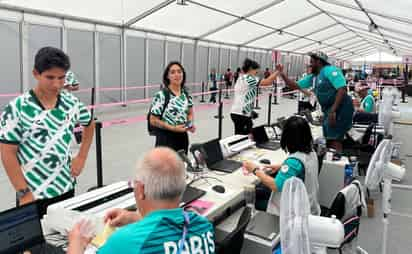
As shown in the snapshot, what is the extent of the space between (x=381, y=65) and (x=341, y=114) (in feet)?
95.9

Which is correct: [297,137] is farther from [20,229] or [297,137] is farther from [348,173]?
[20,229]

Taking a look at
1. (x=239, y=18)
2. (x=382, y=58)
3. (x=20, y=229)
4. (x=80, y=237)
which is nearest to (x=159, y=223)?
(x=80, y=237)

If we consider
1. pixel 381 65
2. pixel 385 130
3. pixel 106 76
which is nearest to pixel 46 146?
pixel 385 130

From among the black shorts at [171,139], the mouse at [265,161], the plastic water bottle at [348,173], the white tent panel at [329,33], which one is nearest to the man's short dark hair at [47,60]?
the black shorts at [171,139]

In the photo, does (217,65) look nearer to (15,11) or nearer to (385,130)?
(15,11)

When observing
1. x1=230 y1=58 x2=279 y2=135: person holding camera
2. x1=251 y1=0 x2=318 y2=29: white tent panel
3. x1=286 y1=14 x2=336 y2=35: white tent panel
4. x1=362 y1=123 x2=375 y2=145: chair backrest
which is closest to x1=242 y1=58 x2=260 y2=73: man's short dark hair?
x1=230 y1=58 x2=279 y2=135: person holding camera

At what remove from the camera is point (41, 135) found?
1.61m

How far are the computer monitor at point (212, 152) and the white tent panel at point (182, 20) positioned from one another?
618 cm

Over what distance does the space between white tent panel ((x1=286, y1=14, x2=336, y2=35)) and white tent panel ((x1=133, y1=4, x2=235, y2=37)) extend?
3496 mm

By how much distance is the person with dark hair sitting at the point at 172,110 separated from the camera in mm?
2855

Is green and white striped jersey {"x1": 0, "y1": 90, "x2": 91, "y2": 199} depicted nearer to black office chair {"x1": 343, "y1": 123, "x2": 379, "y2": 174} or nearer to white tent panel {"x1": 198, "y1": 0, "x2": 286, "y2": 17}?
black office chair {"x1": 343, "y1": 123, "x2": 379, "y2": 174}

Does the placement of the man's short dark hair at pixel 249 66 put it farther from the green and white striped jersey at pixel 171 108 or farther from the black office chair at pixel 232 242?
the black office chair at pixel 232 242

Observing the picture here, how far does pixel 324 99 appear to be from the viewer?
12.3ft

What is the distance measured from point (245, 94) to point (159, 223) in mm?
3272
